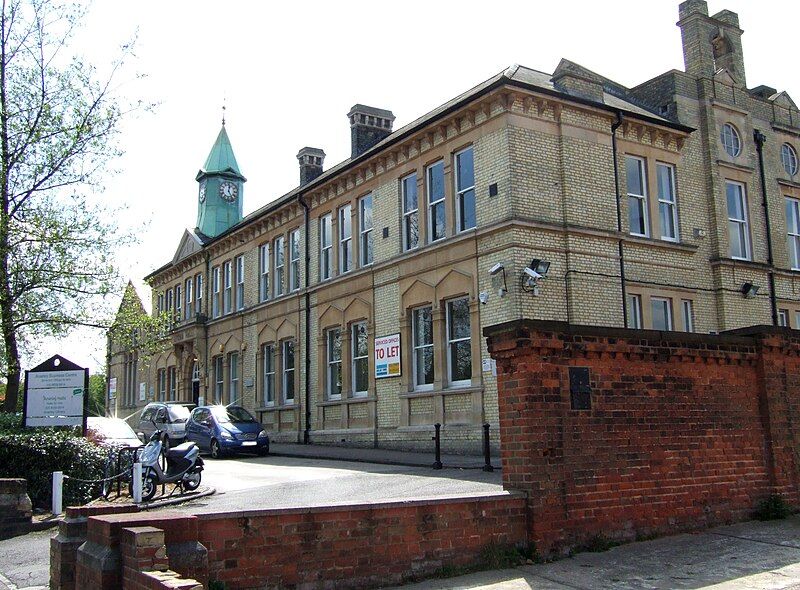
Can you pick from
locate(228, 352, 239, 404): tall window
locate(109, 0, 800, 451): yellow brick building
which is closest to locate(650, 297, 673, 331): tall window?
locate(109, 0, 800, 451): yellow brick building

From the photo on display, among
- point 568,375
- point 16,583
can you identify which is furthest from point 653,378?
point 16,583

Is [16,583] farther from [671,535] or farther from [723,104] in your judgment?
[723,104]

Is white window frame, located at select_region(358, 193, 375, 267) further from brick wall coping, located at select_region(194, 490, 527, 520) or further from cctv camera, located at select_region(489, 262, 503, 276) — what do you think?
brick wall coping, located at select_region(194, 490, 527, 520)

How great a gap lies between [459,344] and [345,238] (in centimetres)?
725

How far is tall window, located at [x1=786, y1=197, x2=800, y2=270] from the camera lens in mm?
24312

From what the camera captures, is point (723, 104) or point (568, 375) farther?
point (723, 104)

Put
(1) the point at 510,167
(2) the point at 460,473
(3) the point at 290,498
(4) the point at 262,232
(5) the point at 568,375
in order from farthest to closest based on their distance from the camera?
(4) the point at 262,232
(1) the point at 510,167
(2) the point at 460,473
(3) the point at 290,498
(5) the point at 568,375

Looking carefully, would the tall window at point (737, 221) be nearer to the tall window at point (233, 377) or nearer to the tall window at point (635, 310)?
the tall window at point (635, 310)

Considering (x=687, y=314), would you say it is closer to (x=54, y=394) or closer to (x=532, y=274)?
(x=532, y=274)

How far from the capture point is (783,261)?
23.7 m

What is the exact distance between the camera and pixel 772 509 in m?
9.40

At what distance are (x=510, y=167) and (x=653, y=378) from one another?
1051 centimetres

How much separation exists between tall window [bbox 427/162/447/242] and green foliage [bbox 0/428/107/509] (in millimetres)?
10686

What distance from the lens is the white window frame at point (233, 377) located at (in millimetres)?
32531
